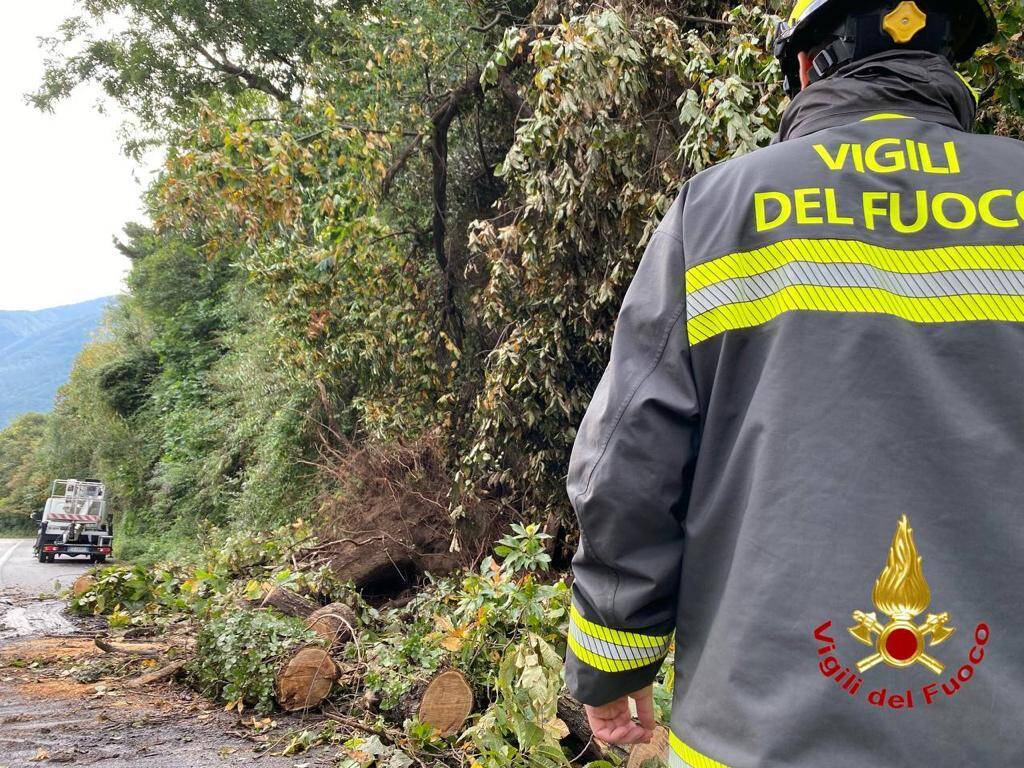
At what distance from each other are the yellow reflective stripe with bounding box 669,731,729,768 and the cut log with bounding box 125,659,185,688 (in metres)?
6.11

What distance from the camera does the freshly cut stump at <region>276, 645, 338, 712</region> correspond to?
5.60m

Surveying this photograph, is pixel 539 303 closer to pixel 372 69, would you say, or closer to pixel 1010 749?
pixel 372 69

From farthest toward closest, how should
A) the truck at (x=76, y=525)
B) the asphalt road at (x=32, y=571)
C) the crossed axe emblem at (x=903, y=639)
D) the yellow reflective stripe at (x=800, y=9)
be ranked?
the truck at (x=76, y=525) → the asphalt road at (x=32, y=571) → the yellow reflective stripe at (x=800, y=9) → the crossed axe emblem at (x=903, y=639)

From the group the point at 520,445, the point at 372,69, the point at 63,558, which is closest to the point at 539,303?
the point at 520,445

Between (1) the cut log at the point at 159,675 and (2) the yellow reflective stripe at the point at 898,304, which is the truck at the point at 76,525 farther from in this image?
(2) the yellow reflective stripe at the point at 898,304

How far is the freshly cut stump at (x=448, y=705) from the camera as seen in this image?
462 centimetres

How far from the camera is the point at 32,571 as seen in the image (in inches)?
787

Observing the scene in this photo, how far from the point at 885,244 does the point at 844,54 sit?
386 mm

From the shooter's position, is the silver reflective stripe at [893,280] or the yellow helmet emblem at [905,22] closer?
the silver reflective stripe at [893,280]

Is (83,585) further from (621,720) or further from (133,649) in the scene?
(621,720)

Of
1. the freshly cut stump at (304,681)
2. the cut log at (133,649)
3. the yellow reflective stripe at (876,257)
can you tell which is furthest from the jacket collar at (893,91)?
the cut log at (133,649)

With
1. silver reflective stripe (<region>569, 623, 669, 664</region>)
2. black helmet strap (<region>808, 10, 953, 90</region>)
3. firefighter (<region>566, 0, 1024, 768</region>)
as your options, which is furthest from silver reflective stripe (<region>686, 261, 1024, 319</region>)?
silver reflective stripe (<region>569, 623, 669, 664</region>)

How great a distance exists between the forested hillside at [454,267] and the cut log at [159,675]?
413 millimetres

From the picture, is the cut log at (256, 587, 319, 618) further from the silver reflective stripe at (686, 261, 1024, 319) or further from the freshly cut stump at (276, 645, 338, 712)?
the silver reflective stripe at (686, 261, 1024, 319)
